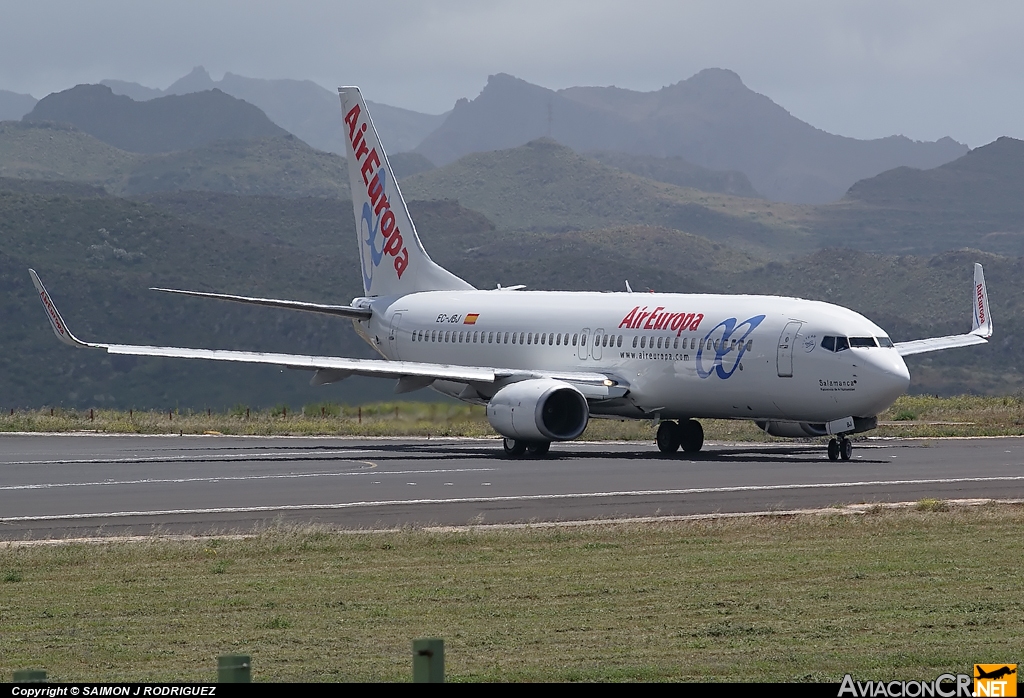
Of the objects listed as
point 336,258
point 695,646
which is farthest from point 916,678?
point 336,258

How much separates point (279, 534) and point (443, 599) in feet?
21.2

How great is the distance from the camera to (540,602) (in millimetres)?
16516

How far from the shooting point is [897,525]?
923 inches

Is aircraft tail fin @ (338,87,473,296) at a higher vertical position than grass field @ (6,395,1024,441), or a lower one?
higher

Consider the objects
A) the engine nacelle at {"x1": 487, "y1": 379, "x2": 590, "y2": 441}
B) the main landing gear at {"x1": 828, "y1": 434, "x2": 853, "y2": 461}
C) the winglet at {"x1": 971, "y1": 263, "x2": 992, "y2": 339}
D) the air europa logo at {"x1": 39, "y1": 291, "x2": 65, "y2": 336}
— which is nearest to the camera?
the main landing gear at {"x1": 828, "y1": 434, "x2": 853, "y2": 461}

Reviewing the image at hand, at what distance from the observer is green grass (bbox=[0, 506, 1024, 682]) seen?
12953 mm

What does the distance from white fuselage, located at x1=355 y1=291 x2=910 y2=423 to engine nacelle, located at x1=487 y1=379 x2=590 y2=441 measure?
4.86 feet

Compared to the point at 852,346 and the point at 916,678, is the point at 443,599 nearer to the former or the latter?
the point at 916,678

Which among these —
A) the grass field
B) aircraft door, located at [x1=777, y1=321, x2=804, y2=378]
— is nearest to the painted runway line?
aircraft door, located at [x1=777, y1=321, x2=804, y2=378]

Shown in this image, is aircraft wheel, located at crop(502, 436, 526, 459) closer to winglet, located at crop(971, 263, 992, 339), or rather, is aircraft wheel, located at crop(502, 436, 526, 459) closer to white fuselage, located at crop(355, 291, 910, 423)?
white fuselage, located at crop(355, 291, 910, 423)

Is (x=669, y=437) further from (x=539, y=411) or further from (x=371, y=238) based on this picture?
(x=371, y=238)

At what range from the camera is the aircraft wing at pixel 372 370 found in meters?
42.2

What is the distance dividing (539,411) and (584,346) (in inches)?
189

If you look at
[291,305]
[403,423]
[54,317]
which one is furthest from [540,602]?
[403,423]
